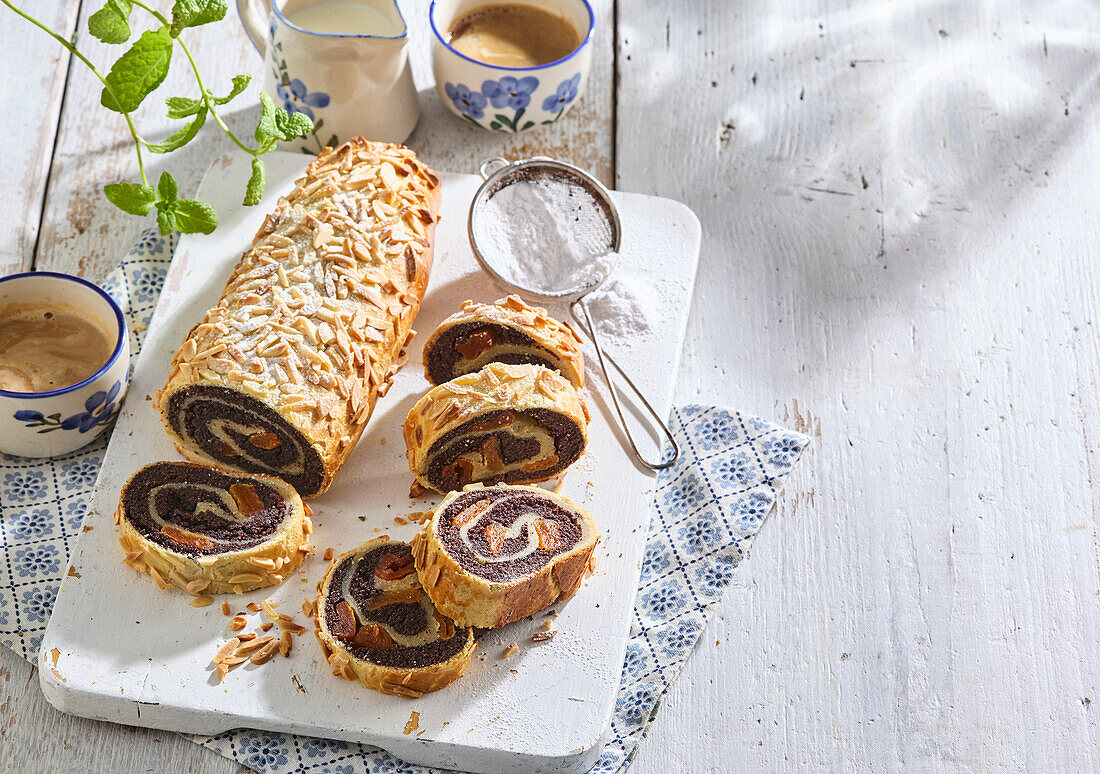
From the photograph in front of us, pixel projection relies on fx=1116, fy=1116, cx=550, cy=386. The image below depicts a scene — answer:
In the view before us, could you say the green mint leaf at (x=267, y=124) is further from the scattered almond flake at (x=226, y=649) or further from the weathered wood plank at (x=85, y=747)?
the weathered wood plank at (x=85, y=747)

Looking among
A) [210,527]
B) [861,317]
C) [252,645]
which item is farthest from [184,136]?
[861,317]

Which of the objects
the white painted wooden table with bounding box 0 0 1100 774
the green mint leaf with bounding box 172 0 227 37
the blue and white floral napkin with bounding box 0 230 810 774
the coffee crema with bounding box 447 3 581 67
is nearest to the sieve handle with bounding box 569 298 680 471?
the blue and white floral napkin with bounding box 0 230 810 774

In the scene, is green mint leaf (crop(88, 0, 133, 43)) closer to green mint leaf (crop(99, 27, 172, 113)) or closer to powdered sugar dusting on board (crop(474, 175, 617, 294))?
green mint leaf (crop(99, 27, 172, 113))

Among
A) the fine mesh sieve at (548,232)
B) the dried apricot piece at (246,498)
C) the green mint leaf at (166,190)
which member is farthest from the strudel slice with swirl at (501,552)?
the green mint leaf at (166,190)

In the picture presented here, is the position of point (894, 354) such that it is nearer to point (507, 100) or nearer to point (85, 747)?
point (507, 100)

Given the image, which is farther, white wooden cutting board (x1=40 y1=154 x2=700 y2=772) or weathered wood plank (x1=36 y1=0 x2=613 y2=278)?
weathered wood plank (x1=36 y1=0 x2=613 y2=278)

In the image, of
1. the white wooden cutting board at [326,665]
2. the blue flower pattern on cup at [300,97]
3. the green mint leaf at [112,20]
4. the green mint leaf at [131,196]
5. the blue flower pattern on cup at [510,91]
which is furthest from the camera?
the blue flower pattern on cup at [510,91]

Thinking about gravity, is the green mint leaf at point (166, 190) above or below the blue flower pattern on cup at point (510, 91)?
above

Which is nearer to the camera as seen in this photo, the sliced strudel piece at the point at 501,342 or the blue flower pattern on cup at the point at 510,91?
the sliced strudel piece at the point at 501,342

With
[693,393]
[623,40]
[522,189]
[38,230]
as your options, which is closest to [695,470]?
[693,393]
